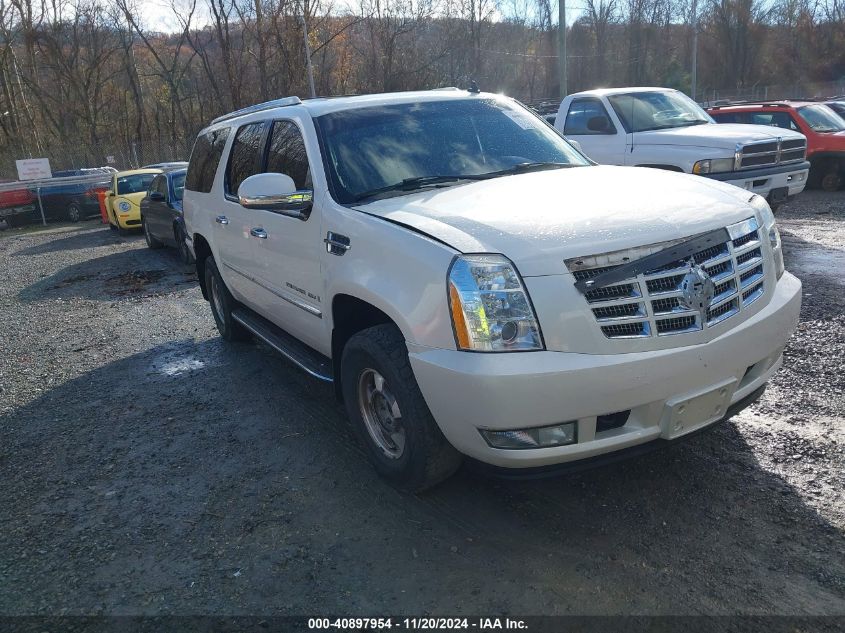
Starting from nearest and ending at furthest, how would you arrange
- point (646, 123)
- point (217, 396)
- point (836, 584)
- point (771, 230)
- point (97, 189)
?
1. point (836, 584)
2. point (771, 230)
3. point (217, 396)
4. point (646, 123)
5. point (97, 189)

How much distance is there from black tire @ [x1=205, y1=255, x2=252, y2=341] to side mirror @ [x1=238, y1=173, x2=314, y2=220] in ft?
8.22

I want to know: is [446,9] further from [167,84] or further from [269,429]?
[269,429]

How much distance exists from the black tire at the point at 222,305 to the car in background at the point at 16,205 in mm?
20134

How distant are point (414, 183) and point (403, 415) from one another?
142cm

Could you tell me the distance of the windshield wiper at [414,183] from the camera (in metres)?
3.86

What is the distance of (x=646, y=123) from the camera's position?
10.3 meters

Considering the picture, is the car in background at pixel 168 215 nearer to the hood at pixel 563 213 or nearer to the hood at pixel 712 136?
the hood at pixel 712 136

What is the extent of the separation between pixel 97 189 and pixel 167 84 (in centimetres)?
2558

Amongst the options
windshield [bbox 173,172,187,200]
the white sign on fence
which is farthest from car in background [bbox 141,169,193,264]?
the white sign on fence

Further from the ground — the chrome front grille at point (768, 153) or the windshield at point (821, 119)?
the windshield at point (821, 119)

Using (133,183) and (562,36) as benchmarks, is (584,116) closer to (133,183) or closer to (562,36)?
(562,36)

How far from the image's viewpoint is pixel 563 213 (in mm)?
3166

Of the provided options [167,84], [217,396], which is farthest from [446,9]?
[217,396]

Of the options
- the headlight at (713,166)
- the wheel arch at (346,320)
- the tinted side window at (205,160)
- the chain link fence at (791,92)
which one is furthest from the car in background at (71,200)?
the chain link fence at (791,92)
